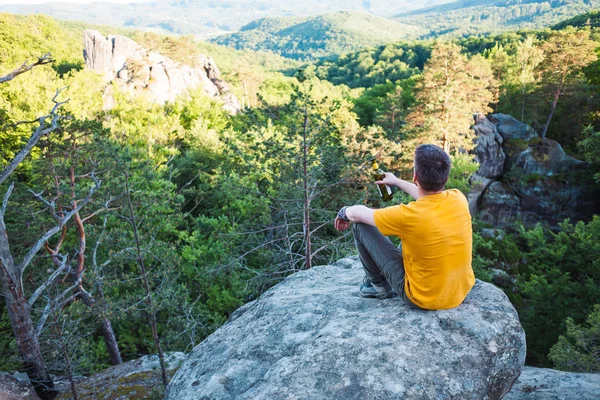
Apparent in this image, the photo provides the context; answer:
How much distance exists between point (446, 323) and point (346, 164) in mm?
6414

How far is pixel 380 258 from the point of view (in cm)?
382

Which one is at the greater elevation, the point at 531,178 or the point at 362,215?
the point at 362,215

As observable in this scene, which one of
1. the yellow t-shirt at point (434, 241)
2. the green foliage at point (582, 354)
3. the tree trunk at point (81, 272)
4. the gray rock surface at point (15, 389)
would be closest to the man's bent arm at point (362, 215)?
the yellow t-shirt at point (434, 241)

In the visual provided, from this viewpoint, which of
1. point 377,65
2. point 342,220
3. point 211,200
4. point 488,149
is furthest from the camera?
point 377,65

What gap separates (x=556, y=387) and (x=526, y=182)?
90.6 feet

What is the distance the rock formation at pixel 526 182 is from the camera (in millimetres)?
26953

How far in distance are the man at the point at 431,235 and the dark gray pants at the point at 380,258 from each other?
14 mm

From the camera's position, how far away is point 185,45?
52.0m

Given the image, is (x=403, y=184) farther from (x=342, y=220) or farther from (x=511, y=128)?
(x=511, y=128)

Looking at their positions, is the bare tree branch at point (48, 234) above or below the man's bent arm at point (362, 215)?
below

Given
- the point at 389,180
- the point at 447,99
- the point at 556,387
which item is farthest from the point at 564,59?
the point at 389,180

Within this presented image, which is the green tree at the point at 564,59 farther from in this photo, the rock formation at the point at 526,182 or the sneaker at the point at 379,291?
the sneaker at the point at 379,291

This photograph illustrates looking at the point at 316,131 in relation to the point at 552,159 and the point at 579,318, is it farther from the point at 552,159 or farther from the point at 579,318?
the point at 552,159

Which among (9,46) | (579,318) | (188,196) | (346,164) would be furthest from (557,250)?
(9,46)
